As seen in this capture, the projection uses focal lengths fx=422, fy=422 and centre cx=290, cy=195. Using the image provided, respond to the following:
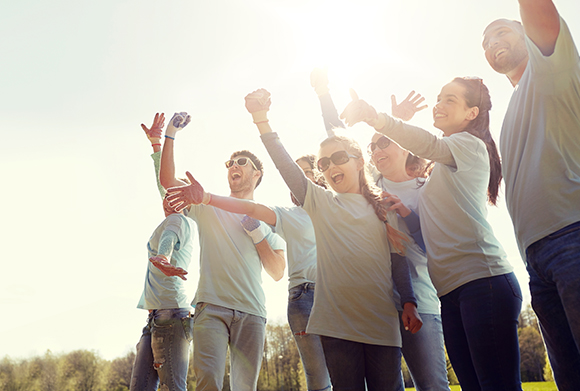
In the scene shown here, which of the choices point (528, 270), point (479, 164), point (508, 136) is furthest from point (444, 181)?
point (528, 270)

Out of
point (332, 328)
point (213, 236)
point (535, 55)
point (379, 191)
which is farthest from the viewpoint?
point (213, 236)

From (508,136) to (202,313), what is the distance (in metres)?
3.14

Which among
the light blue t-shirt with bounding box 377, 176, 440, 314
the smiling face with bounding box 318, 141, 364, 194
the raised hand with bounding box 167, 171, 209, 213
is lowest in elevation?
the light blue t-shirt with bounding box 377, 176, 440, 314

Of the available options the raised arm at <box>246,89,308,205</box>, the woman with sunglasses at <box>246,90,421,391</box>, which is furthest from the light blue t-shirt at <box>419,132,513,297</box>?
the raised arm at <box>246,89,308,205</box>

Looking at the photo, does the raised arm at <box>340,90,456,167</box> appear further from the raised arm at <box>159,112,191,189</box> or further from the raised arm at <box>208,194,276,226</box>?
the raised arm at <box>159,112,191,189</box>

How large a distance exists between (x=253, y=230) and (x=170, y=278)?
119cm

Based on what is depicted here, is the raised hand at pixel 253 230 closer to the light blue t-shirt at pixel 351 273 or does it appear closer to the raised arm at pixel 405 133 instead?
the light blue t-shirt at pixel 351 273

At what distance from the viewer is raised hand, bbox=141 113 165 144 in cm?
561

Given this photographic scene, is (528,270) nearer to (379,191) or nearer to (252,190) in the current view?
(379,191)

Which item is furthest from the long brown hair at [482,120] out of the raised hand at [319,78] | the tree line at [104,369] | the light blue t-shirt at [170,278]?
the tree line at [104,369]

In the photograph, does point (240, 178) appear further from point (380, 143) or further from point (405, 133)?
point (405, 133)

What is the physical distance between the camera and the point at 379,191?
11.8 feet

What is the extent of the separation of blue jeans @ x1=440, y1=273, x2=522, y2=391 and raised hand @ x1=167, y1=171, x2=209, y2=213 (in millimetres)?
1928

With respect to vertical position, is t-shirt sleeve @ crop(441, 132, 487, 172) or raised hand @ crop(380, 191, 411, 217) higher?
t-shirt sleeve @ crop(441, 132, 487, 172)
